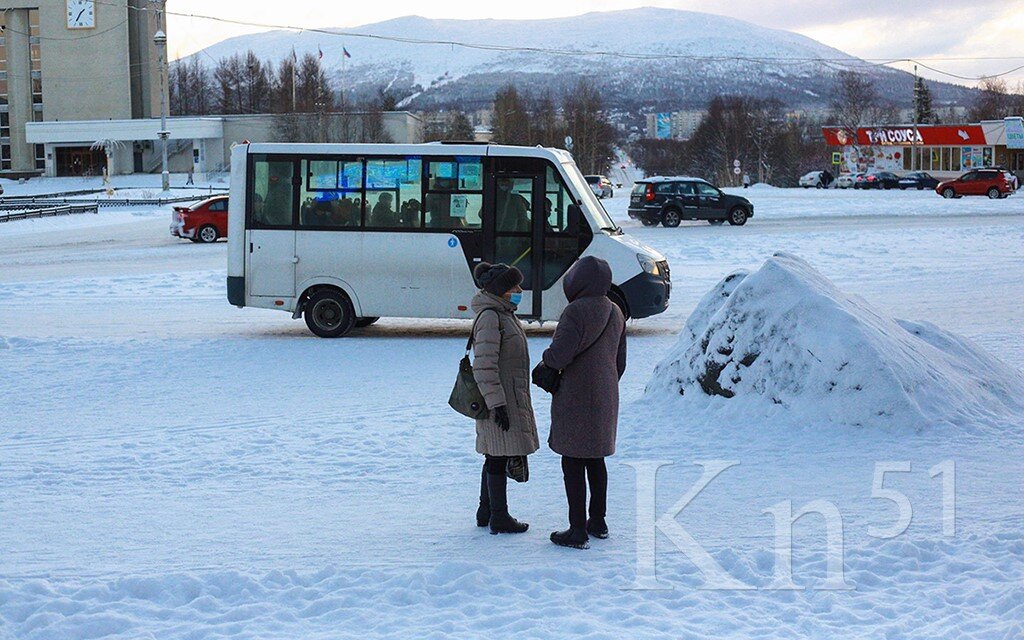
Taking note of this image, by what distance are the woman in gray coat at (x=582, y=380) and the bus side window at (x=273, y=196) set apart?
31.1 feet

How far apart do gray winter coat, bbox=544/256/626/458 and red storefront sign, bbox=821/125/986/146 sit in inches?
3710

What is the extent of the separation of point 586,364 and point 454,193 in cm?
899

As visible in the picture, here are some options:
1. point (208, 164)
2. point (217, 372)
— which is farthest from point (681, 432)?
point (208, 164)

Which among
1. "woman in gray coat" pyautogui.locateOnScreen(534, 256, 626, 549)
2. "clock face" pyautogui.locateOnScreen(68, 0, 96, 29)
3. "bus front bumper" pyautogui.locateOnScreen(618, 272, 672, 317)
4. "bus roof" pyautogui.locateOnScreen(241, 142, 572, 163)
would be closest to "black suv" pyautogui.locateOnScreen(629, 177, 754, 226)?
"bus roof" pyautogui.locateOnScreen(241, 142, 572, 163)

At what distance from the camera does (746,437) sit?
364 inches

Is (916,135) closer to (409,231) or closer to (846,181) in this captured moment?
(846,181)

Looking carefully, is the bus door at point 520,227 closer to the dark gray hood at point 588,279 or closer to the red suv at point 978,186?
the dark gray hood at point 588,279

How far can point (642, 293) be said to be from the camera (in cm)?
1503

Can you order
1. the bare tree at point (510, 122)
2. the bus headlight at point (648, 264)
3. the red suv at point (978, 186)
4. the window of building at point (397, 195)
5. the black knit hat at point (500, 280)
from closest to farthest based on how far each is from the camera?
1. the black knit hat at point (500, 280)
2. the bus headlight at point (648, 264)
3. the window of building at point (397, 195)
4. the red suv at point (978, 186)
5. the bare tree at point (510, 122)

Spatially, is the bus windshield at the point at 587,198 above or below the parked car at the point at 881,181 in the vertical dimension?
above

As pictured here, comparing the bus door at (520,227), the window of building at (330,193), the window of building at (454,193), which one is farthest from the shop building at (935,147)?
the window of building at (330,193)

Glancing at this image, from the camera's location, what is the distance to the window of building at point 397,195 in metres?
15.3

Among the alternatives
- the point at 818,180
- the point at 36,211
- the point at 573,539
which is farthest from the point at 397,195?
the point at 818,180

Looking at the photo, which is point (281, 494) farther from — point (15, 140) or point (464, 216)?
point (15, 140)
